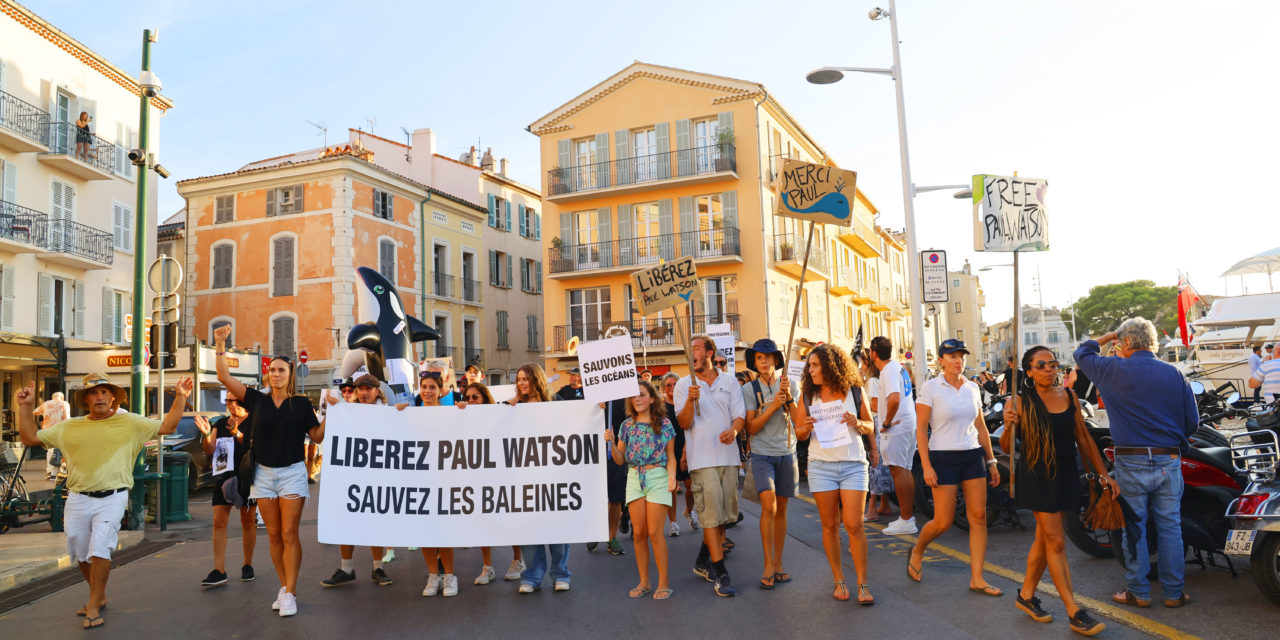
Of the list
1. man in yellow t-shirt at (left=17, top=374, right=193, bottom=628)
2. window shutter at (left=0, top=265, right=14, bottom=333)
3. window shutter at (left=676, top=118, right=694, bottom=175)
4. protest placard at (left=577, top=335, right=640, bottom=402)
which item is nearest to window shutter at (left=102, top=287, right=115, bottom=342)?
window shutter at (left=0, top=265, right=14, bottom=333)

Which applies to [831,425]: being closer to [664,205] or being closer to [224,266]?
[664,205]

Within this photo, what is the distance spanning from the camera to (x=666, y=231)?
33812 millimetres

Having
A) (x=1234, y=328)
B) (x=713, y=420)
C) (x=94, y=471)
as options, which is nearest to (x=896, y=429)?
(x=713, y=420)

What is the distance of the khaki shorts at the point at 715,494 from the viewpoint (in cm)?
637

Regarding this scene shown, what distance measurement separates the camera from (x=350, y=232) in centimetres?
3250

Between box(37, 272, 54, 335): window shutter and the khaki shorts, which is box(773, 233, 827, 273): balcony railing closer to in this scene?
box(37, 272, 54, 335): window shutter

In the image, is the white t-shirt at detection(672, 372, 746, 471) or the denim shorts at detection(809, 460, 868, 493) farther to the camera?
the white t-shirt at detection(672, 372, 746, 471)

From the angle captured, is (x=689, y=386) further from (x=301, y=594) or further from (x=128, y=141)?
(x=128, y=141)

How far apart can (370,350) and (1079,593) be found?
9.59 meters

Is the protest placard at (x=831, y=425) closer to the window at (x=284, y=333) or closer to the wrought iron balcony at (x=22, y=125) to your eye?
A: the wrought iron balcony at (x=22, y=125)

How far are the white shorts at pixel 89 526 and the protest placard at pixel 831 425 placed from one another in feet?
16.8

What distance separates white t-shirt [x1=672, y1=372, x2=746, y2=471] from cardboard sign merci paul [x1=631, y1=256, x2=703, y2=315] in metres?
2.24

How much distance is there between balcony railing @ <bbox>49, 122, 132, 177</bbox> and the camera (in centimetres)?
2438

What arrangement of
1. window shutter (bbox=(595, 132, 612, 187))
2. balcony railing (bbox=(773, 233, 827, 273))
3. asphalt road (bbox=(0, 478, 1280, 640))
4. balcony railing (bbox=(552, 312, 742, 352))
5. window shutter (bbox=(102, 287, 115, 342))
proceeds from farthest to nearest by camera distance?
window shutter (bbox=(595, 132, 612, 187)) → balcony railing (bbox=(773, 233, 827, 273)) → balcony railing (bbox=(552, 312, 742, 352)) → window shutter (bbox=(102, 287, 115, 342)) → asphalt road (bbox=(0, 478, 1280, 640))
